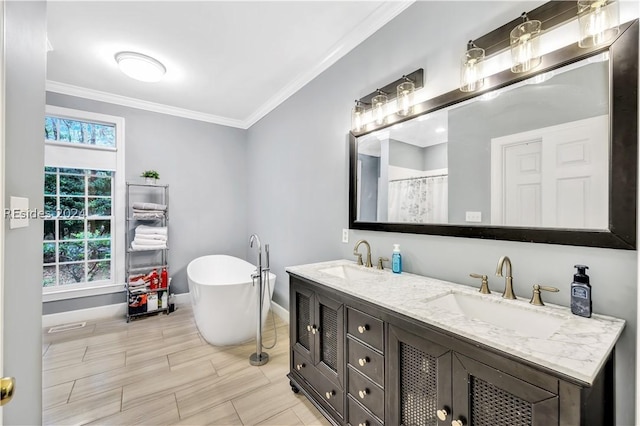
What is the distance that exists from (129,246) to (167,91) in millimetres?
1957

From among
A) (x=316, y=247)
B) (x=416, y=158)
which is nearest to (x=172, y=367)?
(x=316, y=247)

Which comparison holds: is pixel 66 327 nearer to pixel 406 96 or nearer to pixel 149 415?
pixel 149 415

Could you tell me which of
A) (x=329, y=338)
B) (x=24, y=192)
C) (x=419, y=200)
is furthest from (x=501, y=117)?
(x=24, y=192)

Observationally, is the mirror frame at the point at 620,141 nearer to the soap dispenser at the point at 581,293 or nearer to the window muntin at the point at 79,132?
the soap dispenser at the point at 581,293

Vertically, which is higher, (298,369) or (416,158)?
(416,158)

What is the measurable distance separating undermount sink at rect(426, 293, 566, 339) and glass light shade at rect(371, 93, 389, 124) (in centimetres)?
126

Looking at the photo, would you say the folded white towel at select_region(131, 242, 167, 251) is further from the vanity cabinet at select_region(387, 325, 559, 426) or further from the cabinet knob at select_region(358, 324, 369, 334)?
the vanity cabinet at select_region(387, 325, 559, 426)

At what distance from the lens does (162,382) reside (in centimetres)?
209

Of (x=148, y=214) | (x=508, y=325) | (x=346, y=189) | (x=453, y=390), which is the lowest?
(x=453, y=390)

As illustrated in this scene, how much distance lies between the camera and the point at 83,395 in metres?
1.93

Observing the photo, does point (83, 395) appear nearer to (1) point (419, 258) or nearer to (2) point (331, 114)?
(1) point (419, 258)

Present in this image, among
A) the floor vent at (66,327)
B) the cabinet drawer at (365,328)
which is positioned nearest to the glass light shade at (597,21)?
the cabinet drawer at (365,328)

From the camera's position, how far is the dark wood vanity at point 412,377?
79 centimetres

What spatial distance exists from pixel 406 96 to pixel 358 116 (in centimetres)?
44
